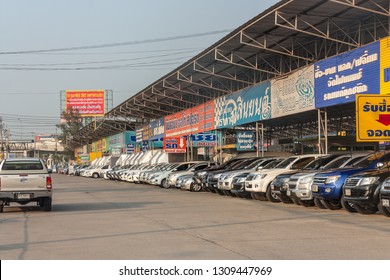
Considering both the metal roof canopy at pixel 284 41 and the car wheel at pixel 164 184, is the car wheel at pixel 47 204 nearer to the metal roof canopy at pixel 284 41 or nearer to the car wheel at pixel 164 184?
the metal roof canopy at pixel 284 41

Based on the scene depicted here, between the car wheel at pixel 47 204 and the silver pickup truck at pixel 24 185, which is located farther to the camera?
the car wheel at pixel 47 204

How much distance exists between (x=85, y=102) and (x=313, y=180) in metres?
106

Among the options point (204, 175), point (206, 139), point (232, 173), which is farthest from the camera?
point (206, 139)

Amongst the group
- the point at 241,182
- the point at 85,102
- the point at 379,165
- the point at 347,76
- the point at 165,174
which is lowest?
the point at 241,182

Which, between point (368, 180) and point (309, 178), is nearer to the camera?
point (368, 180)

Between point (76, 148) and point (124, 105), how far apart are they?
254 feet

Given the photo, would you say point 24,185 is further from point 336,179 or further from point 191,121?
point 191,121

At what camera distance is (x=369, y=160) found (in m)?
16.6

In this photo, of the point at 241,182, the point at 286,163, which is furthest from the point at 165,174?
the point at 286,163

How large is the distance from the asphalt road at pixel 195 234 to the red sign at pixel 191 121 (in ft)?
71.2

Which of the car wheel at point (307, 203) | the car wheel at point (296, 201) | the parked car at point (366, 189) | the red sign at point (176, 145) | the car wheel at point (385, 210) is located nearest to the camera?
the car wheel at point (385, 210)

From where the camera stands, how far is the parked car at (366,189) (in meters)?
14.2

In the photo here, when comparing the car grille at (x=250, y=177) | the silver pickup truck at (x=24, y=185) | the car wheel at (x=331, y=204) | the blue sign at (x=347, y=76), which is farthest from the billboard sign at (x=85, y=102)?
the car wheel at (x=331, y=204)

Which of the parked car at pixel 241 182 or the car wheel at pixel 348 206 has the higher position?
the parked car at pixel 241 182
